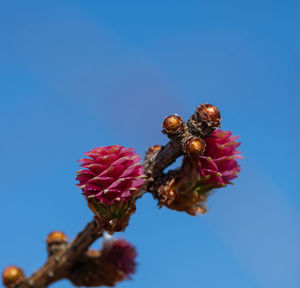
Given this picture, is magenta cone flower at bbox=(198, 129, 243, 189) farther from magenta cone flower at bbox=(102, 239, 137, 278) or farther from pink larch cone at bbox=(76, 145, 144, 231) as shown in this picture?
magenta cone flower at bbox=(102, 239, 137, 278)

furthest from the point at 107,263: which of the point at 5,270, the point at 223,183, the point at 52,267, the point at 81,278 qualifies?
the point at 223,183

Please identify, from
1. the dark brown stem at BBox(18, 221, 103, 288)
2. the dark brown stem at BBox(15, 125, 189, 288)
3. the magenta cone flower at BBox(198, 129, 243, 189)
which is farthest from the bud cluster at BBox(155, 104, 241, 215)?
the dark brown stem at BBox(18, 221, 103, 288)

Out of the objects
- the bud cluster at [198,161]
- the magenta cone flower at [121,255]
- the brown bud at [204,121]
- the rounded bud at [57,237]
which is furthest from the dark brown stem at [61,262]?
the brown bud at [204,121]

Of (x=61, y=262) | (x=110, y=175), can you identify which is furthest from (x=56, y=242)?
(x=110, y=175)

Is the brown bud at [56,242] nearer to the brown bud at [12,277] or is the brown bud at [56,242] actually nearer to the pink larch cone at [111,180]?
the brown bud at [12,277]

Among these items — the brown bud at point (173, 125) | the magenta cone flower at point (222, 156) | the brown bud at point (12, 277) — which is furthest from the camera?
the brown bud at point (12, 277)

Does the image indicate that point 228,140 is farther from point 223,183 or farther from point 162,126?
point 162,126

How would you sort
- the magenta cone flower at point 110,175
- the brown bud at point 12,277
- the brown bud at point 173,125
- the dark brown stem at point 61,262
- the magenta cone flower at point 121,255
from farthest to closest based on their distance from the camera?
the magenta cone flower at point 121,255 → the brown bud at point 12,277 → the dark brown stem at point 61,262 → the brown bud at point 173,125 → the magenta cone flower at point 110,175
